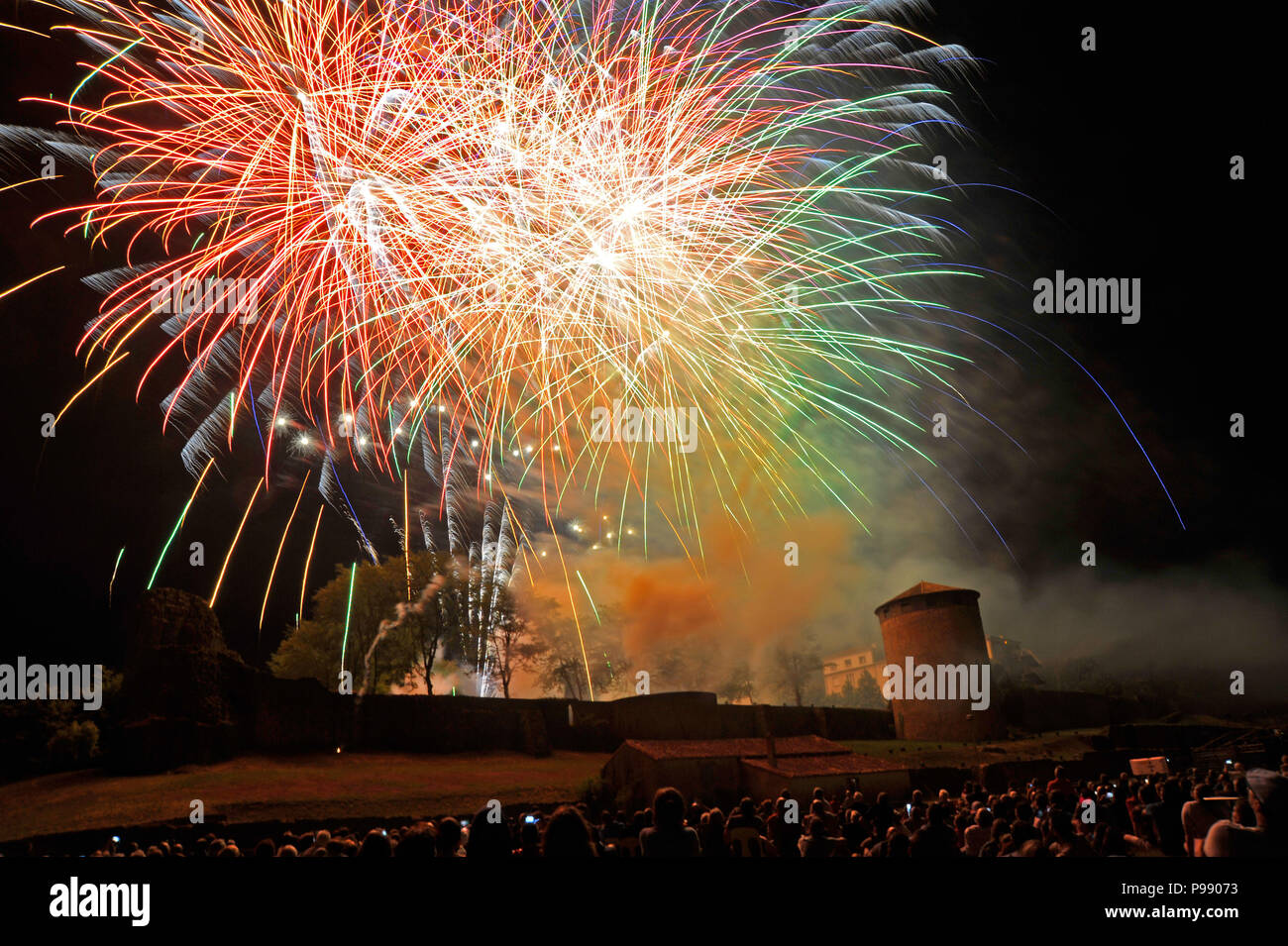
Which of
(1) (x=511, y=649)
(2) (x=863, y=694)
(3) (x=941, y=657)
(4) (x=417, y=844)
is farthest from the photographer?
(2) (x=863, y=694)

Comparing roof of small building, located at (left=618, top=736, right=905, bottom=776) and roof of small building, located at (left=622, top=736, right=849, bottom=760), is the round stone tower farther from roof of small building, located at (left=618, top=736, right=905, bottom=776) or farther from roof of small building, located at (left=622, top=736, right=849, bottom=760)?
roof of small building, located at (left=622, top=736, right=849, bottom=760)

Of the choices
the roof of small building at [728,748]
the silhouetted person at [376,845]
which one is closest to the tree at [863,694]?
the roof of small building at [728,748]

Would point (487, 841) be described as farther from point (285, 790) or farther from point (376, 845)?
point (285, 790)

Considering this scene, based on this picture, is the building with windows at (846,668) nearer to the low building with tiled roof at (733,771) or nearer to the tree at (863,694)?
the tree at (863,694)

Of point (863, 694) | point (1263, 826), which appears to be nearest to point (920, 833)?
point (1263, 826)

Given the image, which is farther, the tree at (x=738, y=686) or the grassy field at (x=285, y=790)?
the tree at (x=738, y=686)
